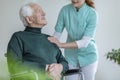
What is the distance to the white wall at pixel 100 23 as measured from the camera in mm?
2027

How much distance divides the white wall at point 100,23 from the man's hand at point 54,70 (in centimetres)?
69

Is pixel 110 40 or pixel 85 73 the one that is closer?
pixel 85 73

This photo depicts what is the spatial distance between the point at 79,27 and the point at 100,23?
15.7 inches

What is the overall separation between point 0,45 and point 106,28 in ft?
3.14

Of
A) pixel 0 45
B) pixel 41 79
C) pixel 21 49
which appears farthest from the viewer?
pixel 0 45

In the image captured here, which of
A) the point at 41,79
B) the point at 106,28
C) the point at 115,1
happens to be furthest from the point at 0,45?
the point at 41,79

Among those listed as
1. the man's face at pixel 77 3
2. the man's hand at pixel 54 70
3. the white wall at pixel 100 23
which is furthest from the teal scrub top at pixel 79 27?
the man's hand at pixel 54 70

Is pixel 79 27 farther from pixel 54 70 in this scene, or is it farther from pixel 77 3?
pixel 54 70

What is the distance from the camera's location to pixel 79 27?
173cm

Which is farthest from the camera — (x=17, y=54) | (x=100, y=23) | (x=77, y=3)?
(x=100, y=23)

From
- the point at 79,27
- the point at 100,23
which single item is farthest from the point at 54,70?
the point at 100,23

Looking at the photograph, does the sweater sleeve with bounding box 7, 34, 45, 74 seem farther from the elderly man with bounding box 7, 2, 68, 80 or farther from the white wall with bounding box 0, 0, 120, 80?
the white wall with bounding box 0, 0, 120, 80

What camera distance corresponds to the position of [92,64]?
178 centimetres

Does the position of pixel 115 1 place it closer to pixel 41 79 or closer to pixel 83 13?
pixel 83 13
